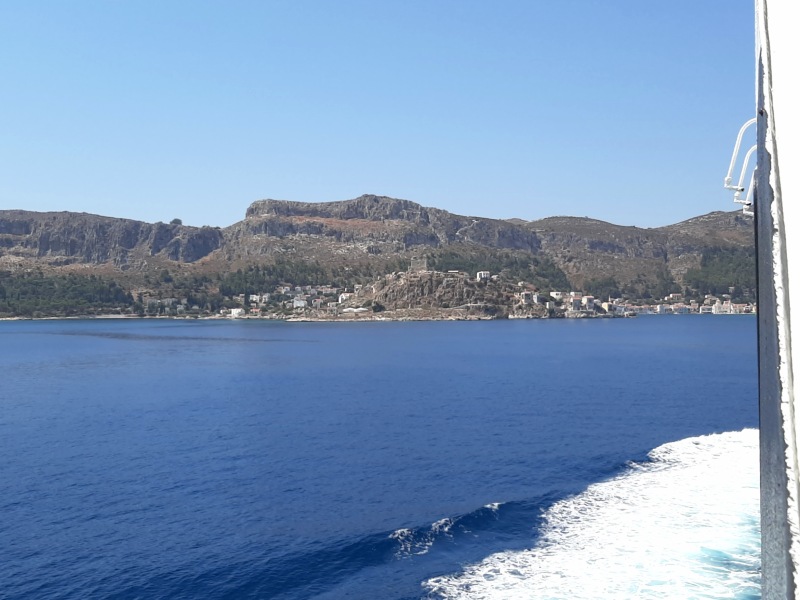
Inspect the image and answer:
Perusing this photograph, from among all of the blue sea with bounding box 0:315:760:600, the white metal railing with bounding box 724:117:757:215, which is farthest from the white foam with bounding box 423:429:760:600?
the white metal railing with bounding box 724:117:757:215

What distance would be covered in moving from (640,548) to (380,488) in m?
10.6

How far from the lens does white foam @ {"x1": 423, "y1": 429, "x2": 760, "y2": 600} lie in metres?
16.6

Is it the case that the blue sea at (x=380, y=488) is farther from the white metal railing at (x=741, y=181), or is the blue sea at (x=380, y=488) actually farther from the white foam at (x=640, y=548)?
the white metal railing at (x=741, y=181)

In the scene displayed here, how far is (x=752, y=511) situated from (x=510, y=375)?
42.9m

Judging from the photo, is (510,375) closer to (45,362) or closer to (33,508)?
(33,508)

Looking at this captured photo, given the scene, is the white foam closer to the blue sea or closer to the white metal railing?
the blue sea

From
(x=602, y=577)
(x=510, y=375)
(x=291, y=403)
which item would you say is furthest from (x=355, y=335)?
(x=602, y=577)

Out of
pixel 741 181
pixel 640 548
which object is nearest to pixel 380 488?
pixel 640 548

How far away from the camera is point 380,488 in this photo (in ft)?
87.8

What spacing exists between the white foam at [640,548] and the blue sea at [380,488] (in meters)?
0.08

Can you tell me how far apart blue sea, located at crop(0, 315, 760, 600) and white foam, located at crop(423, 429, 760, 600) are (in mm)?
81

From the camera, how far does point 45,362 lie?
80.2 m

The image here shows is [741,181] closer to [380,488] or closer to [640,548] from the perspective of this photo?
[640,548]

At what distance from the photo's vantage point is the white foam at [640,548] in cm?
1656
